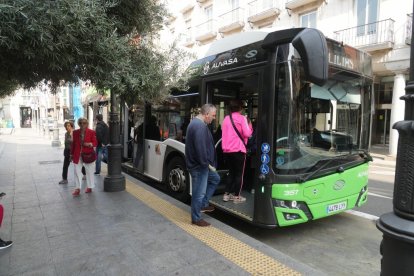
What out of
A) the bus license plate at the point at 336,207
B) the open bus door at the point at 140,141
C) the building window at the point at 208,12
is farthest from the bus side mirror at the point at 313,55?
the building window at the point at 208,12

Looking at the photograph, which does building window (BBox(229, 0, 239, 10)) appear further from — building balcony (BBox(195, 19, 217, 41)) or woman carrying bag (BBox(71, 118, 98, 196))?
woman carrying bag (BBox(71, 118, 98, 196))

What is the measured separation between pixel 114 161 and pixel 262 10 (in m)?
16.9

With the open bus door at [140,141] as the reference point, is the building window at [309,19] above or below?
above

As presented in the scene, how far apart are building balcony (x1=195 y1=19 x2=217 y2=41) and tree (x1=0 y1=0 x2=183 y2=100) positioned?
19.4 meters

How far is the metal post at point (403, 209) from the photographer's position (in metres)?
1.75

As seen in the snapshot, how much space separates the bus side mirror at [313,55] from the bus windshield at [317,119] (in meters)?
1.01

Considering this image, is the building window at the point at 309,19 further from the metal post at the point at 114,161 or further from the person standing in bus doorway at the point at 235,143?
the person standing in bus doorway at the point at 235,143

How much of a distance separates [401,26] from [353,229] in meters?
12.9

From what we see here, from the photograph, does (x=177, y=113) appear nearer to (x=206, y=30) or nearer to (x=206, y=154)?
(x=206, y=154)

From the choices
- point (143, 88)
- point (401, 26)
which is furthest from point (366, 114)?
point (401, 26)

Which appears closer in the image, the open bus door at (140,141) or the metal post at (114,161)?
the metal post at (114,161)


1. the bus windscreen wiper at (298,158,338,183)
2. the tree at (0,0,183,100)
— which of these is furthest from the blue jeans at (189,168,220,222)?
the tree at (0,0,183,100)

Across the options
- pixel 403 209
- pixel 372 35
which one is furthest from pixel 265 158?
pixel 372 35

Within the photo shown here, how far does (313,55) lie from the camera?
265 centimetres
